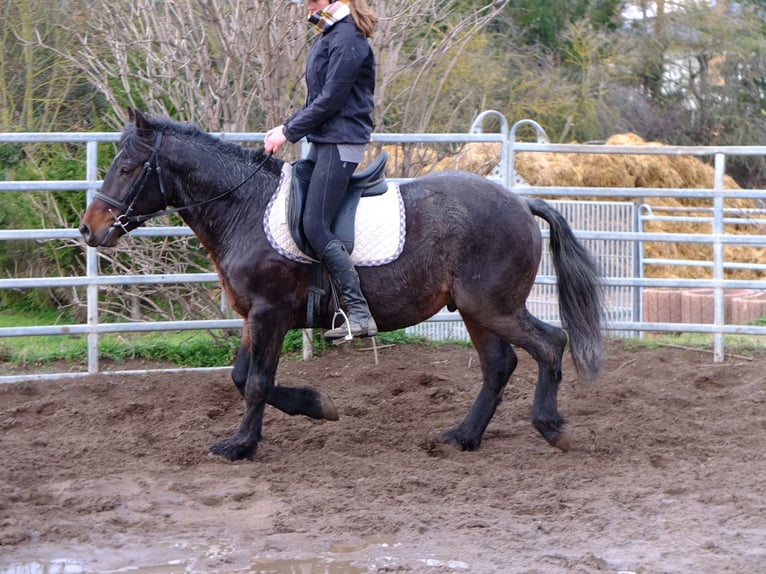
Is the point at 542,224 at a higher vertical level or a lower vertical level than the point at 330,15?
lower

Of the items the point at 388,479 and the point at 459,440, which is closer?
the point at 388,479

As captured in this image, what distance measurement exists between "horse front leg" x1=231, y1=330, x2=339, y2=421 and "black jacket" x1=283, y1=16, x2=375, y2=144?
1.27m

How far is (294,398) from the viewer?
580 centimetres

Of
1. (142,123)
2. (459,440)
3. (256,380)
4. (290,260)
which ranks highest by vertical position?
(142,123)

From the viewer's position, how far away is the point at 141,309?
8789mm

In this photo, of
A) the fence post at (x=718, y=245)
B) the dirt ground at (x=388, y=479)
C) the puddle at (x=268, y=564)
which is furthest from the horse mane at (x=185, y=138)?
the fence post at (x=718, y=245)

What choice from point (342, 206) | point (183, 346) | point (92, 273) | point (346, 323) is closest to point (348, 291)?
point (346, 323)

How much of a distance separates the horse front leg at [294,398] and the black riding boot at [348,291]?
49cm

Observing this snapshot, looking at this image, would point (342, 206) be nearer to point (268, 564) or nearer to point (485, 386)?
point (485, 386)

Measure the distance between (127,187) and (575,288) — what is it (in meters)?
2.74

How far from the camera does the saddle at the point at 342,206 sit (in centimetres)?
544

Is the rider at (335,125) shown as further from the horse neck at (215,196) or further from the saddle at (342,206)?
the horse neck at (215,196)

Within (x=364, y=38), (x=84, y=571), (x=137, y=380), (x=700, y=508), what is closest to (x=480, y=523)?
(x=700, y=508)

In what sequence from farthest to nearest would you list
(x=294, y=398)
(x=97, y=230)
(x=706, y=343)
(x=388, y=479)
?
1. (x=706, y=343)
2. (x=294, y=398)
3. (x=97, y=230)
4. (x=388, y=479)
